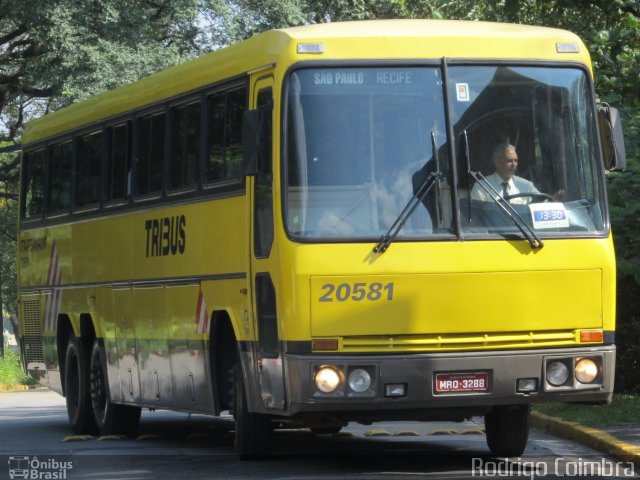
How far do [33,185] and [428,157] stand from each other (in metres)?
9.13

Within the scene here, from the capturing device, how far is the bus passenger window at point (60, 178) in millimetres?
18453

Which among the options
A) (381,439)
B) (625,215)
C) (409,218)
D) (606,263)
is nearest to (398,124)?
(409,218)

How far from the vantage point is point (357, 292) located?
1155cm

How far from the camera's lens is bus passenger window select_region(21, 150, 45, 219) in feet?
64.4

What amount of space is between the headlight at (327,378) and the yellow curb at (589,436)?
251 centimetres

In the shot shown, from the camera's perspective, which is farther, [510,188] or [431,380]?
[510,188]

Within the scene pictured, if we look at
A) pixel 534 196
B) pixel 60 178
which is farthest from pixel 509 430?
pixel 60 178

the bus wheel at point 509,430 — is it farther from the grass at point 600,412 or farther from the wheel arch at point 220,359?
the grass at point 600,412

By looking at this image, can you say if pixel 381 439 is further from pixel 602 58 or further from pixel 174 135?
pixel 602 58

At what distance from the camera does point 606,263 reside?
1206cm

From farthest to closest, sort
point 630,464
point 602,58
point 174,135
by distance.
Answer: point 602,58, point 174,135, point 630,464

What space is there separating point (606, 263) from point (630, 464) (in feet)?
5.35

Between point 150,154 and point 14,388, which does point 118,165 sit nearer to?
point 150,154

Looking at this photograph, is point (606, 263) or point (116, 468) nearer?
point (606, 263)
